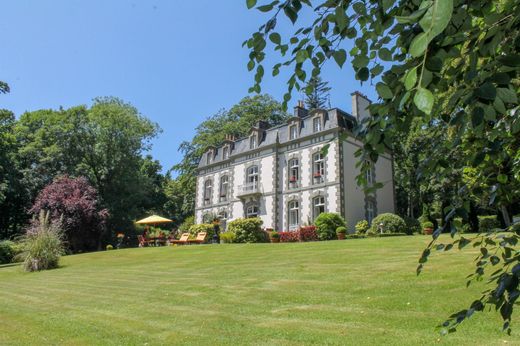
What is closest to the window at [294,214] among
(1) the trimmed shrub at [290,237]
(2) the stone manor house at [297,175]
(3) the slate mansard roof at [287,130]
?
(2) the stone manor house at [297,175]

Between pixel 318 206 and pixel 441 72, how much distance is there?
84.6 ft

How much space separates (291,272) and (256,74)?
8887mm

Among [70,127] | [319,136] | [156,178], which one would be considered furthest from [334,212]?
[156,178]

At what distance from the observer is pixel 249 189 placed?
3138 centimetres

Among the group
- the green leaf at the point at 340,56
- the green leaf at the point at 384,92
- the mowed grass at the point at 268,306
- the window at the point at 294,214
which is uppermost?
the window at the point at 294,214

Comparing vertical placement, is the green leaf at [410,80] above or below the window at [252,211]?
below

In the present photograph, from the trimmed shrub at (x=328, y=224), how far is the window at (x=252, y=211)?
24.7ft

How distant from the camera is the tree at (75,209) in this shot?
28531 millimetres

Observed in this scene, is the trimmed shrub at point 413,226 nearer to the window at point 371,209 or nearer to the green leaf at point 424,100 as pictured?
the window at point 371,209

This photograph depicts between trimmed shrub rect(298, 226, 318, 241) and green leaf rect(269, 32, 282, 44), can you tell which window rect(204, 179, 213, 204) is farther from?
green leaf rect(269, 32, 282, 44)

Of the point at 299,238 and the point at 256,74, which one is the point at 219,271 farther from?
the point at 299,238

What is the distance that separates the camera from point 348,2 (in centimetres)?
175

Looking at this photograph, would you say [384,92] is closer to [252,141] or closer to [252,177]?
[252,177]

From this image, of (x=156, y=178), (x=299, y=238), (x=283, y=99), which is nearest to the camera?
(x=283, y=99)
